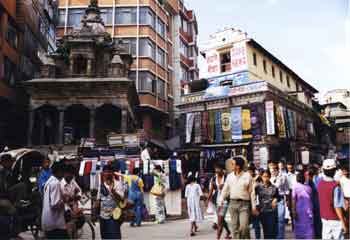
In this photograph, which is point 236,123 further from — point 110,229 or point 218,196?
point 110,229

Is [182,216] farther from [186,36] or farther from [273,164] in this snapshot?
Result: [186,36]

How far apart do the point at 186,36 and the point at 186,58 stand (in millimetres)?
2911

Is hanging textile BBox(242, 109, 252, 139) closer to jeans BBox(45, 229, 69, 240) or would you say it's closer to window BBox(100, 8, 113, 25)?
window BBox(100, 8, 113, 25)

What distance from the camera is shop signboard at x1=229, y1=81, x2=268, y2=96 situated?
23.0 meters

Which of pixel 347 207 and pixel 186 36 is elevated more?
pixel 186 36

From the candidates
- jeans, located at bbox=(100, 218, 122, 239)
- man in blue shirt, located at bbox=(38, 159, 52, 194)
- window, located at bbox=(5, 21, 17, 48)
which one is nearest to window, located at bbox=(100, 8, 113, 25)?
window, located at bbox=(5, 21, 17, 48)

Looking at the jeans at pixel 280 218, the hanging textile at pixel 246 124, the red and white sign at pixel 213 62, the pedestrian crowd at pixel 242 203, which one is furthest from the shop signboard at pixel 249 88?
the jeans at pixel 280 218

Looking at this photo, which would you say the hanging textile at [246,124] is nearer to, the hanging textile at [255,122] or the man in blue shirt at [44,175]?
the hanging textile at [255,122]

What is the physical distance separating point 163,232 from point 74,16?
88.3 feet

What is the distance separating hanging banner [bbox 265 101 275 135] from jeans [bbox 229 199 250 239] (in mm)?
16359

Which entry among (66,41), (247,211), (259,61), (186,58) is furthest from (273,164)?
(186,58)

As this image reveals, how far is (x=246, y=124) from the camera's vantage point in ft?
75.8

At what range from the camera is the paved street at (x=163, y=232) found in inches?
342

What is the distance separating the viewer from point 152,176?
42.9ft
